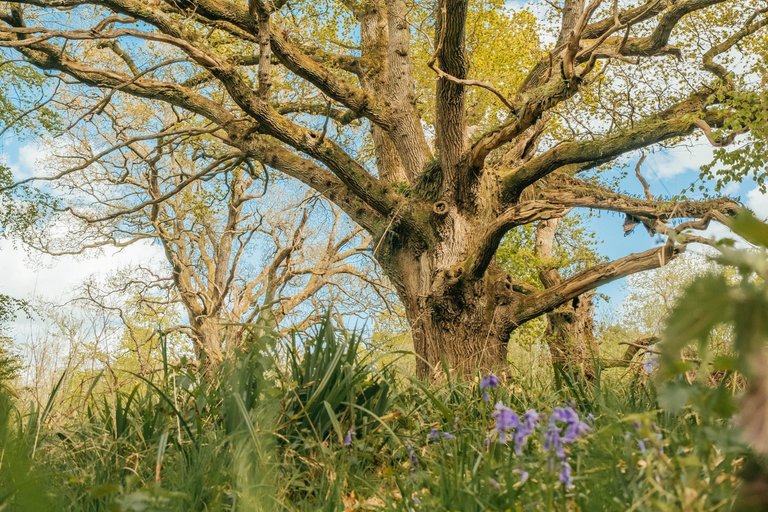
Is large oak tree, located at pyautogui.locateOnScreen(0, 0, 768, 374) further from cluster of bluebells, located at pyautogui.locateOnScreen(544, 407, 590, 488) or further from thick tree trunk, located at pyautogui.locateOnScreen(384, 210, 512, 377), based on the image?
cluster of bluebells, located at pyautogui.locateOnScreen(544, 407, 590, 488)

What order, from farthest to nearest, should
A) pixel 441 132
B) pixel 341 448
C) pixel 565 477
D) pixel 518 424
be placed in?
pixel 441 132 < pixel 341 448 < pixel 518 424 < pixel 565 477

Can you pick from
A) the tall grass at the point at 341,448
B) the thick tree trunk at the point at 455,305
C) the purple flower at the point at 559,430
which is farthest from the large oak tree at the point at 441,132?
the purple flower at the point at 559,430

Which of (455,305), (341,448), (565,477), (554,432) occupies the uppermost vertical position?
(455,305)

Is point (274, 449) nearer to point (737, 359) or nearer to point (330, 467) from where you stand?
point (330, 467)

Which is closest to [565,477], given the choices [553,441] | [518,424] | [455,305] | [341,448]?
[553,441]

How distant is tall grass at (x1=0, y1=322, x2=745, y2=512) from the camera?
1.98 metres

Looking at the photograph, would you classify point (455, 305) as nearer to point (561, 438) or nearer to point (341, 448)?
point (341, 448)

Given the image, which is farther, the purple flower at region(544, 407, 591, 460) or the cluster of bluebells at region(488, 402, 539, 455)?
the cluster of bluebells at region(488, 402, 539, 455)

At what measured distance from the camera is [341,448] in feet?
10.2

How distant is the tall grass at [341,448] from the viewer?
1.98 m

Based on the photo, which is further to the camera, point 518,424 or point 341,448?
point 341,448

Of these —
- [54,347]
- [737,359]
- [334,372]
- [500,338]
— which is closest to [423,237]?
[500,338]

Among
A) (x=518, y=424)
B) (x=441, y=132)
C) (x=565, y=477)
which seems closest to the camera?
(x=565, y=477)

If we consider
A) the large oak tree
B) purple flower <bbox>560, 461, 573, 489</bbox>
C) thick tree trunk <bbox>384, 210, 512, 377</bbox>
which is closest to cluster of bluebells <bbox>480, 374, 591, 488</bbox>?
purple flower <bbox>560, 461, 573, 489</bbox>
